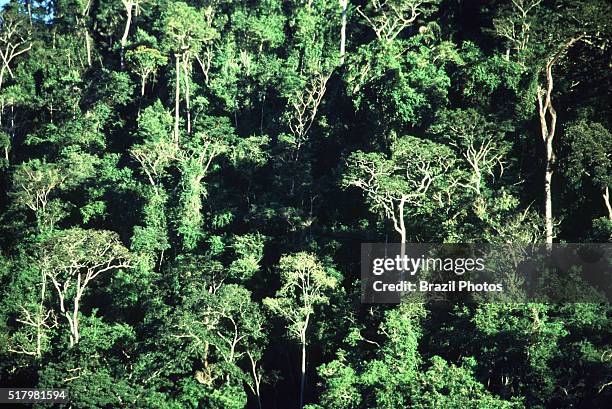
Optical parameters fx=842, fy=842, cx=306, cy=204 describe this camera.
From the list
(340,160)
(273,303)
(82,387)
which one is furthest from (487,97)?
(82,387)

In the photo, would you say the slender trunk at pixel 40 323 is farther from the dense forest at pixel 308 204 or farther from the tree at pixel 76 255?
the tree at pixel 76 255

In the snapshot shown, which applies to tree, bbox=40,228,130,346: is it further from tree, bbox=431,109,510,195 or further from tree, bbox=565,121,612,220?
tree, bbox=565,121,612,220

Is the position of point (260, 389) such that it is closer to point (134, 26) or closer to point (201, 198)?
point (201, 198)

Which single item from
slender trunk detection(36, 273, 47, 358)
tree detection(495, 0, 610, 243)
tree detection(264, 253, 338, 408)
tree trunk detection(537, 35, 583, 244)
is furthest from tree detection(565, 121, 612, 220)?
slender trunk detection(36, 273, 47, 358)

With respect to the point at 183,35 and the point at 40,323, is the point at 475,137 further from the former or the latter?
the point at 40,323

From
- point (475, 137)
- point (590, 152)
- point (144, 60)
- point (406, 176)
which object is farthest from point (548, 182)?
point (144, 60)

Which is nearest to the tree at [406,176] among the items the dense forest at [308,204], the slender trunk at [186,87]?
the dense forest at [308,204]
